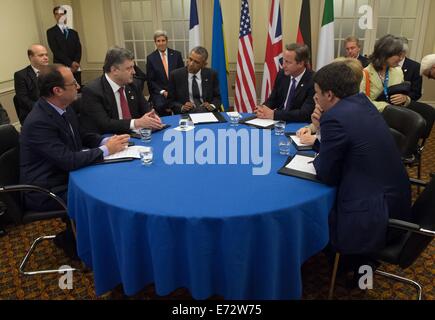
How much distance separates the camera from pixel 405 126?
8.73 ft

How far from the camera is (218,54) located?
18.1 ft

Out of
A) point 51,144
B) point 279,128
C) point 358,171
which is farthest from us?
point 279,128

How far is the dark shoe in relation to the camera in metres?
2.50

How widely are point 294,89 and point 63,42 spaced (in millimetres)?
4443

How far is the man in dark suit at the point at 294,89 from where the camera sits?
115 inches

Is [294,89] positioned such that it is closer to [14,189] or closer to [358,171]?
[358,171]

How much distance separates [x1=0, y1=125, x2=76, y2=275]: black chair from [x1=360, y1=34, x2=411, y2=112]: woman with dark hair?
279 centimetres

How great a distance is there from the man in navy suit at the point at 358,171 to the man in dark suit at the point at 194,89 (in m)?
2.37

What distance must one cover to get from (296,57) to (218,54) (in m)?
2.73

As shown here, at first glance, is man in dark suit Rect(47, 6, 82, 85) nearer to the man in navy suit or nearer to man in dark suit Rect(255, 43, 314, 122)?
man in dark suit Rect(255, 43, 314, 122)

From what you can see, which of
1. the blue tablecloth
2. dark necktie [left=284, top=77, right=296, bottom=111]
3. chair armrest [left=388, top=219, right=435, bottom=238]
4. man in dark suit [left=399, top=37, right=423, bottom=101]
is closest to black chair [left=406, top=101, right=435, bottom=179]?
man in dark suit [left=399, top=37, right=423, bottom=101]

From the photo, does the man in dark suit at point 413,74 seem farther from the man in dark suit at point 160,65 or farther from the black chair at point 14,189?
the black chair at point 14,189

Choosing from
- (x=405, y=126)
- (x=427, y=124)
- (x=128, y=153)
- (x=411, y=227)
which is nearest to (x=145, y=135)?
(x=128, y=153)

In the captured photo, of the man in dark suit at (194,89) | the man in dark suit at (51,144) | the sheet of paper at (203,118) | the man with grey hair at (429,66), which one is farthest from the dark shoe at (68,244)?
the man with grey hair at (429,66)
